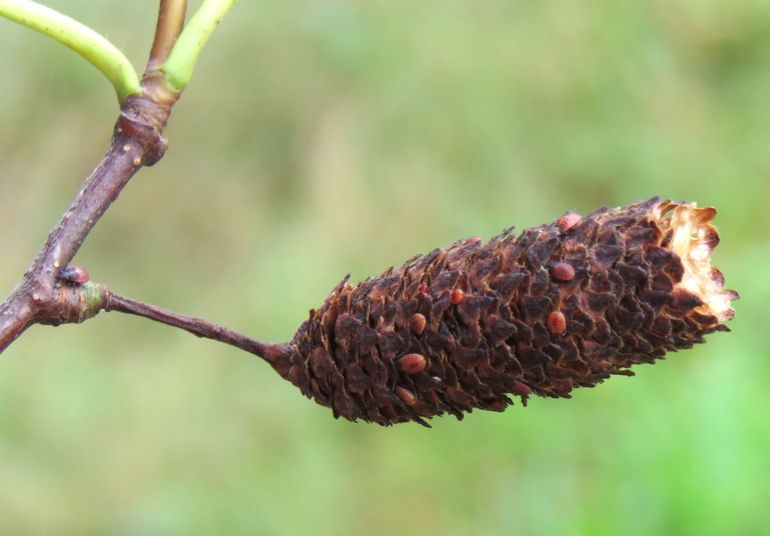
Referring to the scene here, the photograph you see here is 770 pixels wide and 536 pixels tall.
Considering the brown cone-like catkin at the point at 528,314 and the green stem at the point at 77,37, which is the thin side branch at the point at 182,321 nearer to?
the brown cone-like catkin at the point at 528,314

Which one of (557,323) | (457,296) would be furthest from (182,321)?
(557,323)

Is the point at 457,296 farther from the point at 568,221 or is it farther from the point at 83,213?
the point at 83,213

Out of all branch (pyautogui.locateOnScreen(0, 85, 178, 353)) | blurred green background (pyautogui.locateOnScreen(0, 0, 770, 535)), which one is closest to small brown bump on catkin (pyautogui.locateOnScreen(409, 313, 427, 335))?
branch (pyautogui.locateOnScreen(0, 85, 178, 353))

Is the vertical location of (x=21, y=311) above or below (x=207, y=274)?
below

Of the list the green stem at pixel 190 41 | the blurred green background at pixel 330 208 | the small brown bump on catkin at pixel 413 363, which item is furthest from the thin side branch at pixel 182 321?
the blurred green background at pixel 330 208

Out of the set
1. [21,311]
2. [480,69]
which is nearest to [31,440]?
[480,69]

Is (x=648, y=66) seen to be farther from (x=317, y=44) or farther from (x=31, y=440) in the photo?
(x=31, y=440)
